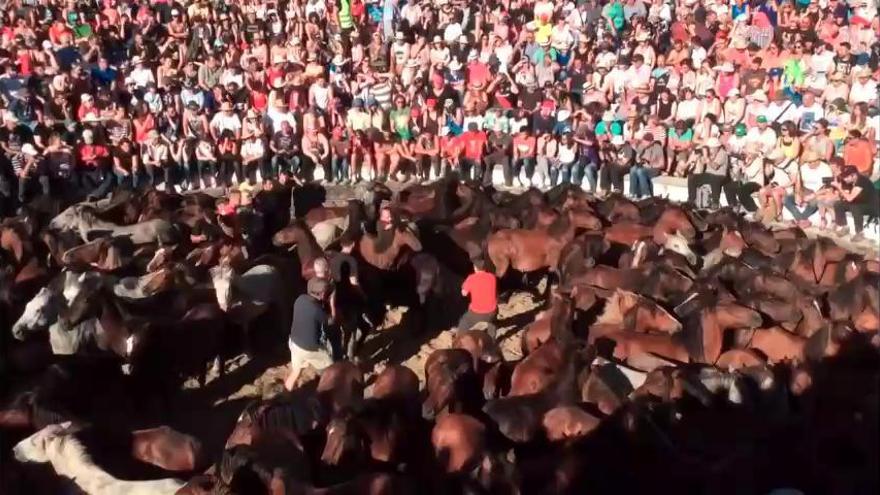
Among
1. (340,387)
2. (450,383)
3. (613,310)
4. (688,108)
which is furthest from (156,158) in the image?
(450,383)

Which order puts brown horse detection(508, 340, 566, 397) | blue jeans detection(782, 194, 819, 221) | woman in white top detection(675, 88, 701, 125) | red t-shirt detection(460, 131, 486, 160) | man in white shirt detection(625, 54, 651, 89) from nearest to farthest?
brown horse detection(508, 340, 566, 397) → blue jeans detection(782, 194, 819, 221) → woman in white top detection(675, 88, 701, 125) → red t-shirt detection(460, 131, 486, 160) → man in white shirt detection(625, 54, 651, 89)

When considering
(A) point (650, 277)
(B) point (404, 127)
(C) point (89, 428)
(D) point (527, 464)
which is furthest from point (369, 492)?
(B) point (404, 127)

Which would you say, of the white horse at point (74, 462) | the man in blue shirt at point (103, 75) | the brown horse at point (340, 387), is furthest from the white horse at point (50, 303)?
the man in blue shirt at point (103, 75)

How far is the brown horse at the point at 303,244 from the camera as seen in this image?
11.5 metres

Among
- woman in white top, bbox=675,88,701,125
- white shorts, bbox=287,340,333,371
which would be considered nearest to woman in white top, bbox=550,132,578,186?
woman in white top, bbox=675,88,701,125

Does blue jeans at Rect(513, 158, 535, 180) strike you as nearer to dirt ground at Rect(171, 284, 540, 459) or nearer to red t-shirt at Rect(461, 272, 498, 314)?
dirt ground at Rect(171, 284, 540, 459)

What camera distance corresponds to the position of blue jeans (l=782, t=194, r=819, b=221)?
14594 mm

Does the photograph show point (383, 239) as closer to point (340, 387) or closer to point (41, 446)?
point (340, 387)

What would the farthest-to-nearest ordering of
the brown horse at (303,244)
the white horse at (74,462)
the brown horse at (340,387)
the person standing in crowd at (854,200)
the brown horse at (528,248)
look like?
the person standing in crowd at (854,200) → the brown horse at (528,248) → the brown horse at (303,244) → the brown horse at (340,387) → the white horse at (74,462)

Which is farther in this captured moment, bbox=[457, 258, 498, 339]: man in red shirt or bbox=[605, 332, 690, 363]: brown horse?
bbox=[457, 258, 498, 339]: man in red shirt

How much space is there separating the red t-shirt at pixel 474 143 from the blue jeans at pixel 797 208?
187 inches

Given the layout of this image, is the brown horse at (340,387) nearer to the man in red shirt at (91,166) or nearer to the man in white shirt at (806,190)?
the man in white shirt at (806,190)

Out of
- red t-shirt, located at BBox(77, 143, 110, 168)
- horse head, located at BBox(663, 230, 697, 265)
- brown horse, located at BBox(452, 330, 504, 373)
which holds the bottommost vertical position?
red t-shirt, located at BBox(77, 143, 110, 168)

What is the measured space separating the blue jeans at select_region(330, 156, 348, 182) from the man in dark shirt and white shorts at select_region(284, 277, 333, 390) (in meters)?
7.61
